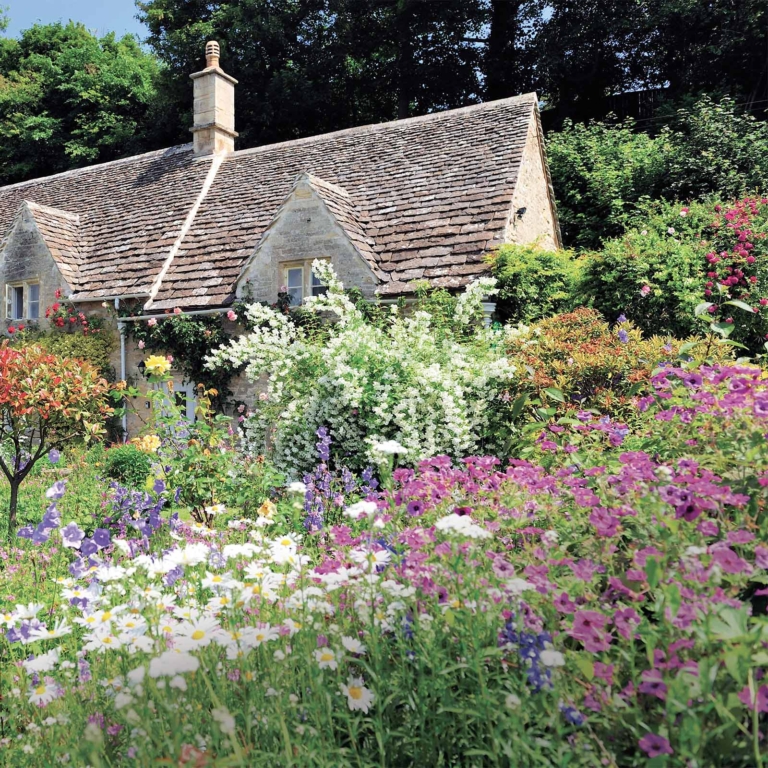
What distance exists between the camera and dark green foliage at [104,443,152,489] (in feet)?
30.2

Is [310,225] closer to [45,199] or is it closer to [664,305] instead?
[664,305]

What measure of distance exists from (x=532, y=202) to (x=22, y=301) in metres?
12.7

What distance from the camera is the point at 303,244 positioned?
11969mm

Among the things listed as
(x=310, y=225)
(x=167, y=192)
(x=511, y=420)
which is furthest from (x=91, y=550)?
(x=167, y=192)

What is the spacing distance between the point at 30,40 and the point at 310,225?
3256cm

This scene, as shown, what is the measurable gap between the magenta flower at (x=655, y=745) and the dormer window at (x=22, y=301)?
16.5 m

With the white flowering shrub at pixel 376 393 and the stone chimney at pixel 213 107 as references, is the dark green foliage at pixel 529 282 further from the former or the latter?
the stone chimney at pixel 213 107

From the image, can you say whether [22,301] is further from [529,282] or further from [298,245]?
[529,282]

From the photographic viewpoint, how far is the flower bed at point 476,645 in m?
1.74

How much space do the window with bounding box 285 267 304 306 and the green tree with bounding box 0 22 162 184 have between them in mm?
20512

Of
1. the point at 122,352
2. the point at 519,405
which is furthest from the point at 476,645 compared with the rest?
the point at 122,352

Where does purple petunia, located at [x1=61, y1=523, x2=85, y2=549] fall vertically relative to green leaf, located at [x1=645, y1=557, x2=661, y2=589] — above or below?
below

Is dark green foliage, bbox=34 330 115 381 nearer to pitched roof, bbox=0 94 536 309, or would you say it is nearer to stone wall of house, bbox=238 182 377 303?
pitched roof, bbox=0 94 536 309

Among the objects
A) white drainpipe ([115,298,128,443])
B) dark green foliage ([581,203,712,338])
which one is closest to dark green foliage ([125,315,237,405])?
white drainpipe ([115,298,128,443])
